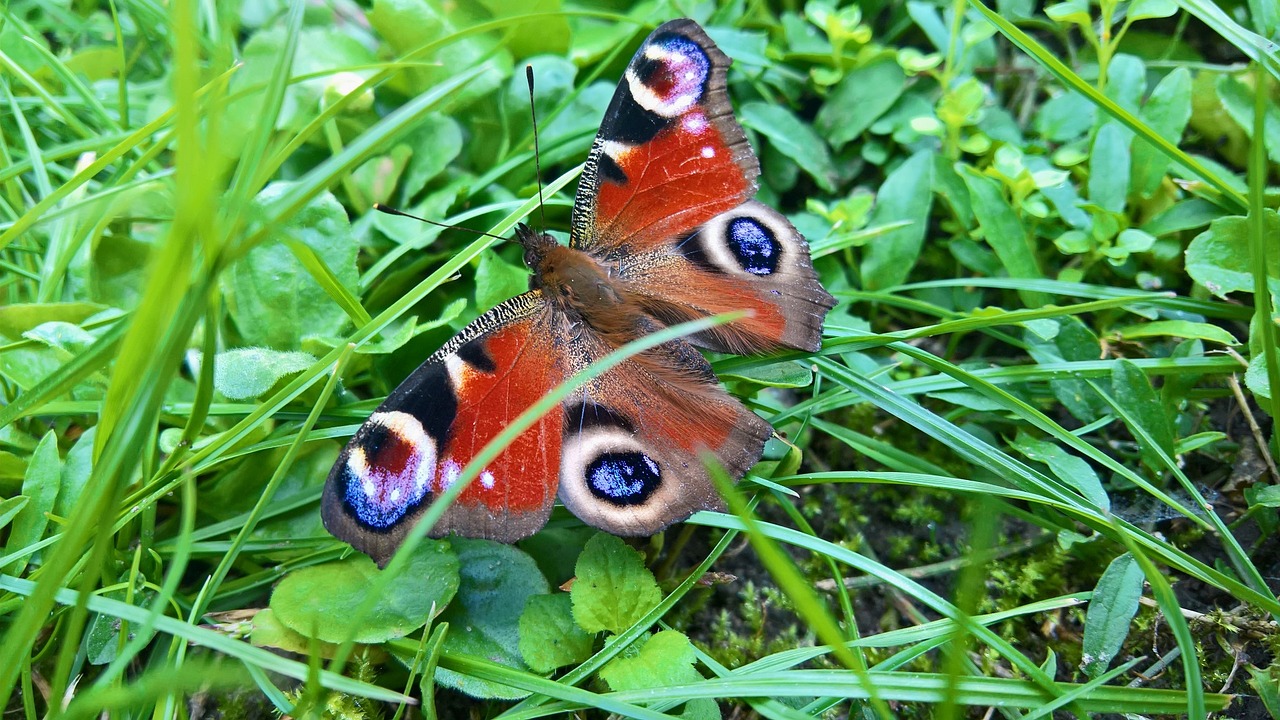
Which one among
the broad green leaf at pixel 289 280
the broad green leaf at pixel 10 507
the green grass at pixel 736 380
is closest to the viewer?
the green grass at pixel 736 380

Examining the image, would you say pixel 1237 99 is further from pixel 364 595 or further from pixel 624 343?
pixel 364 595

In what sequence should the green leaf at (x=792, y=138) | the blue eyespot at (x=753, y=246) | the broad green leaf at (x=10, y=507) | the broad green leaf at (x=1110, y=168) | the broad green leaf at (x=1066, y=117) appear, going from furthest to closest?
the green leaf at (x=792, y=138), the broad green leaf at (x=1066, y=117), the broad green leaf at (x=1110, y=168), the blue eyespot at (x=753, y=246), the broad green leaf at (x=10, y=507)

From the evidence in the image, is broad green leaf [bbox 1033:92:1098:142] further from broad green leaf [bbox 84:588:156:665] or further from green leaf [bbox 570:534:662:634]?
broad green leaf [bbox 84:588:156:665]

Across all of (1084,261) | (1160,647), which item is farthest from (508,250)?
(1160,647)

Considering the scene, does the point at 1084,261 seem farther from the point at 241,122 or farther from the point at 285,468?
the point at 241,122

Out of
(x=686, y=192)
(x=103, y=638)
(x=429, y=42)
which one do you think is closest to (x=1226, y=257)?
(x=686, y=192)

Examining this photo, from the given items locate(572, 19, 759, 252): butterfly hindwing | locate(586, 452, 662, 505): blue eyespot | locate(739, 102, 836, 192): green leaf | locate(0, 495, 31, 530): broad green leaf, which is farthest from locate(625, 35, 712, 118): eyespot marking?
locate(0, 495, 31, 530): broad green leaf

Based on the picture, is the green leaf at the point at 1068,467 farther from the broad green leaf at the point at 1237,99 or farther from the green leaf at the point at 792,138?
the broad green leaf at the point at 1237,99

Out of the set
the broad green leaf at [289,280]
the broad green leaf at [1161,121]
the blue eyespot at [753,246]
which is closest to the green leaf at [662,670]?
the blue eyespot at [753,246]
